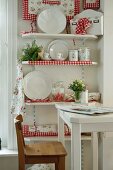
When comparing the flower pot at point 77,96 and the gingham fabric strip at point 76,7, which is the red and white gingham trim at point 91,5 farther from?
the flower pot at point 77,96

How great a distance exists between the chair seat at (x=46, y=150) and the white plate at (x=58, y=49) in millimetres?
876

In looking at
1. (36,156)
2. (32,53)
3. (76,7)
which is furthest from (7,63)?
(36,156)

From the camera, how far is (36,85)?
3.01m

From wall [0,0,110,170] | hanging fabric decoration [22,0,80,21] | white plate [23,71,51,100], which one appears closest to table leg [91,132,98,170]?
wall [0,0,110,170]

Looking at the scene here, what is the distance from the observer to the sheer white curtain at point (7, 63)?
3.01 metres

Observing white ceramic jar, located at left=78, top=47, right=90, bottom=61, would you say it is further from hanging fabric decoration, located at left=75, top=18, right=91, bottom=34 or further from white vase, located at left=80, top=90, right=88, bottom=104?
white vase, located at left=80, top=90, right=88, bottom=104

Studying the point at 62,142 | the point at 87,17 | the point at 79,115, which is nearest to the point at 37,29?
the point at 87,17

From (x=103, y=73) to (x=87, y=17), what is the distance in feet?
1.85

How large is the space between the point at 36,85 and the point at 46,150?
0.78 meters

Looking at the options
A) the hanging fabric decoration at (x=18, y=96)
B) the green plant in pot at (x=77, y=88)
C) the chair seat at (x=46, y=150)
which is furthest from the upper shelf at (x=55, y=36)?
the chair seat at (x=46, y=150)

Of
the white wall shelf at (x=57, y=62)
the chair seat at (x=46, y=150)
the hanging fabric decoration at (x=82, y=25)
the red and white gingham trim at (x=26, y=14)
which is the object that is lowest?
the chair seat at (x=46, y=150)

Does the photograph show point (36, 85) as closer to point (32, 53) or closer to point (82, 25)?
point (32, 53)

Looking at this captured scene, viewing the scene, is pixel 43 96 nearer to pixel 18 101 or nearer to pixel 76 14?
pixel 18 101

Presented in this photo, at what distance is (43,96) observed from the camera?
3.01 meters
